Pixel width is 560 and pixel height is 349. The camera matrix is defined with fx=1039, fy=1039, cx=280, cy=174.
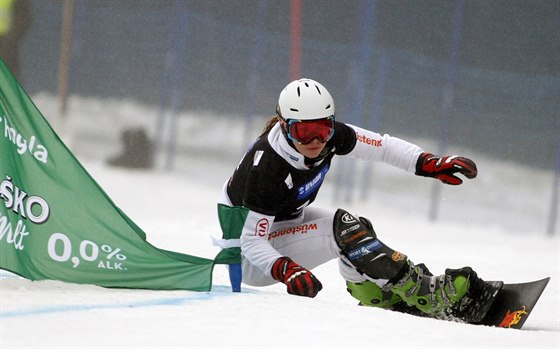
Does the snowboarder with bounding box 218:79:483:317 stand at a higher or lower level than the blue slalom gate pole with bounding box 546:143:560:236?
higher

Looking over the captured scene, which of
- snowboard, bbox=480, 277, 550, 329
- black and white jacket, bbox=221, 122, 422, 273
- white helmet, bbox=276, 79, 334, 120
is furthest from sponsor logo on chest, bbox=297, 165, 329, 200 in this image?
snowboard, bbox=480, 277, 550, 329

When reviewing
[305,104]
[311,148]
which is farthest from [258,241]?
[305,104]

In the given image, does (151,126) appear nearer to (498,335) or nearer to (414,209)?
(414,209)

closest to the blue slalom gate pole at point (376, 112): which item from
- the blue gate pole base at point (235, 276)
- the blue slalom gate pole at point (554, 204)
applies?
the blue slalom gate pole at point (554, 204)

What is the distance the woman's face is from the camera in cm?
405

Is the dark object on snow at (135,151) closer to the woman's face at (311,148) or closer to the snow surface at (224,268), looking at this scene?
the snow surface at (224,268)

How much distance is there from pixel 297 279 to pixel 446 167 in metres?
0.91

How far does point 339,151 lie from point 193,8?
3965mm

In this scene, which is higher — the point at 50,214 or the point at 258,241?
the point at 50,214

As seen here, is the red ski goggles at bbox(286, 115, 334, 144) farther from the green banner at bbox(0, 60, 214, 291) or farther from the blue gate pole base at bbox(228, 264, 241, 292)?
the green banner at bbox(0, 60, 214, 291)

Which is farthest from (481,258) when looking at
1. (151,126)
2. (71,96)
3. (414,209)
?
(71,96)

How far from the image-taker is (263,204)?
4039 millimetres

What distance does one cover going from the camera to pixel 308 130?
13.2 ft

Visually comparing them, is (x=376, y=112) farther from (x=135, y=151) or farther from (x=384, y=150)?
(x=384, y=150)
